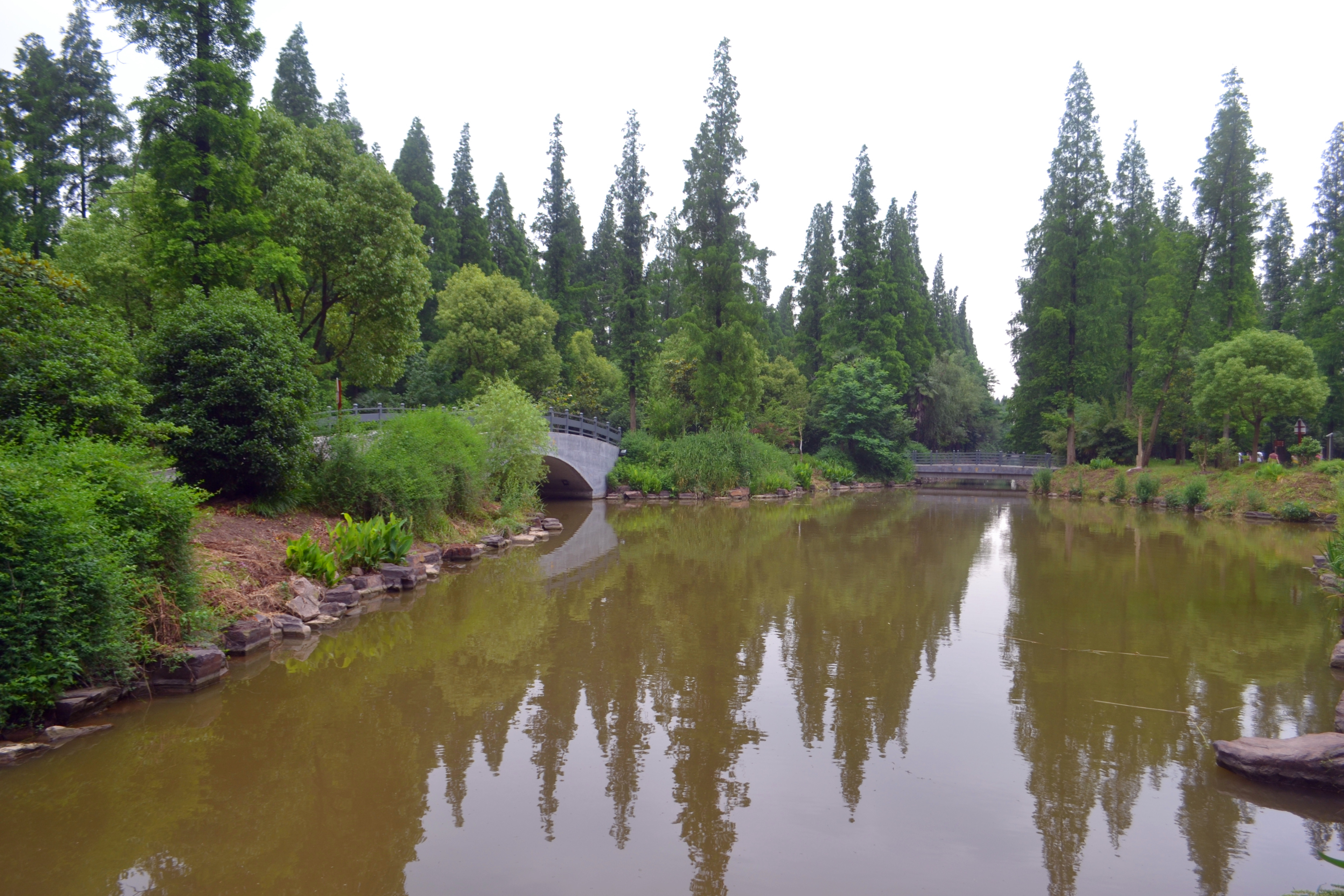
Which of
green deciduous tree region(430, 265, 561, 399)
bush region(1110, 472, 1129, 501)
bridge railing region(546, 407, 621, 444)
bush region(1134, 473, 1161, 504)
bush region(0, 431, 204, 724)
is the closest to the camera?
bush region(0, 431, 204, 724)

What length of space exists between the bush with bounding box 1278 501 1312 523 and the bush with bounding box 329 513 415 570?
25.8 m

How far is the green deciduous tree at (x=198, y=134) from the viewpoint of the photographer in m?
14.6

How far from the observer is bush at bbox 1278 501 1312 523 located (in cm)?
2238

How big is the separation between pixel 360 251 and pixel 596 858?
57.7 feet

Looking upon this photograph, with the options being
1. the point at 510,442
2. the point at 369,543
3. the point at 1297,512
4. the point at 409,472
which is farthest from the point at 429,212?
the point at 1297,512

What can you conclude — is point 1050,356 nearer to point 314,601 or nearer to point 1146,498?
point 1146,498

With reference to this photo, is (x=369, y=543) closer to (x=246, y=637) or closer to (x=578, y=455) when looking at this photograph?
(x=246, y=637)

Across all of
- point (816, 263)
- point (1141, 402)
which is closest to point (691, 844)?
point (1141, 402)

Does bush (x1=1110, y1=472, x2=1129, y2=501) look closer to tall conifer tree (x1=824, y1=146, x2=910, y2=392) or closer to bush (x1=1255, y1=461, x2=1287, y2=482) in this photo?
bush (x1=1255, y1=461, x2=1287, y2=482)

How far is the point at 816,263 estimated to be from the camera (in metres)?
51.8

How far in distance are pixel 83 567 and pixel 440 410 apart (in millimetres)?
11926

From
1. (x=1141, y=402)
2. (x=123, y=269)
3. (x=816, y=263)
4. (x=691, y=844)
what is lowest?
(x=691, y=844)

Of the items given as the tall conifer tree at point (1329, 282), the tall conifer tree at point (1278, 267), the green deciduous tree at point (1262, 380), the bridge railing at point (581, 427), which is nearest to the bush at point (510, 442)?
the bridge railing at point (581, 427)

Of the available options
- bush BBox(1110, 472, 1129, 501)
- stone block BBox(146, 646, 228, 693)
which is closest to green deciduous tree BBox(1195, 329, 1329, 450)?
bush BBox(1110, 472, 1129, 501)
